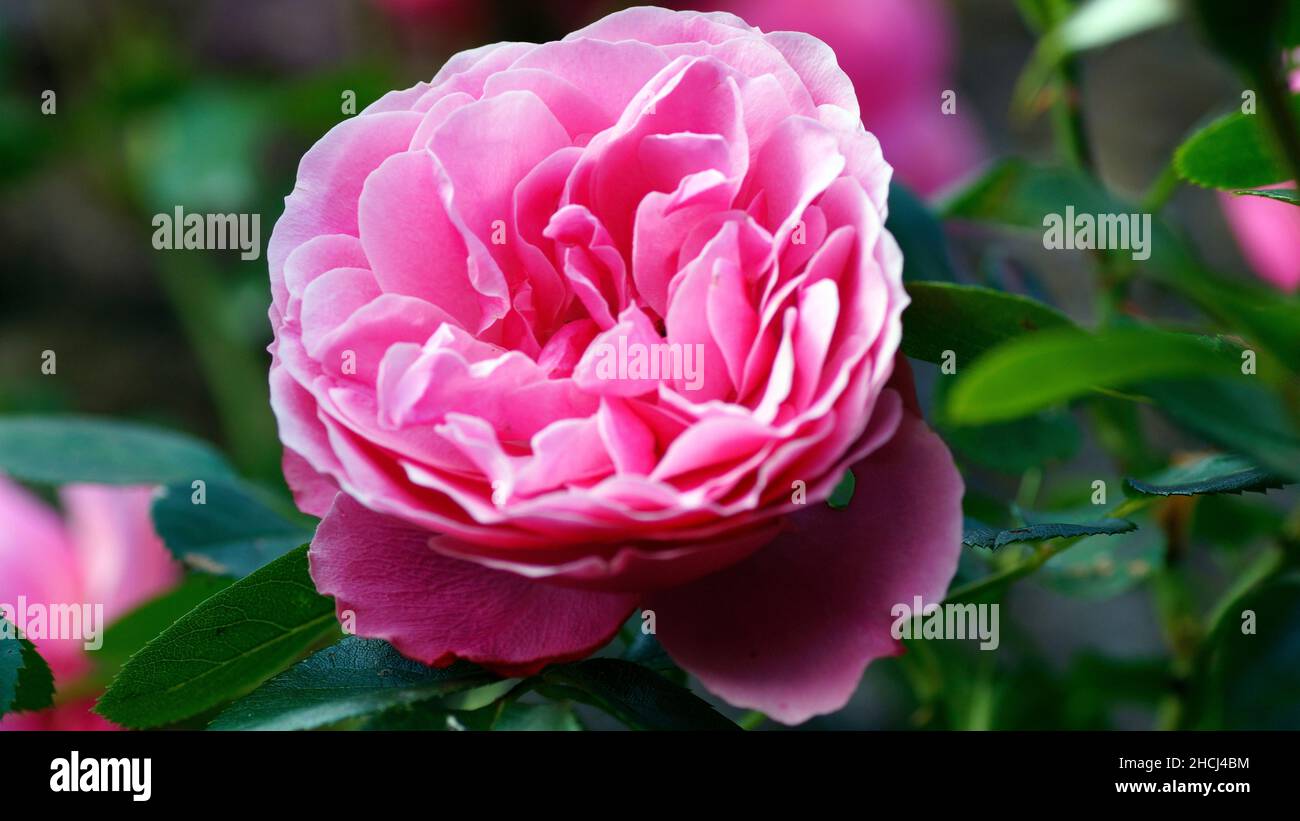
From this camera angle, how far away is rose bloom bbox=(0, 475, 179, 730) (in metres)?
0.46

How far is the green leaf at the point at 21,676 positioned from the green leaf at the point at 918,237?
0.81ft

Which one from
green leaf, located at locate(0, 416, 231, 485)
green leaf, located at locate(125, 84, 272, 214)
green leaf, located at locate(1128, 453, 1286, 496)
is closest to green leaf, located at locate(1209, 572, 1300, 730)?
green leaf, located at locate(1128, 453, 1286, 496)

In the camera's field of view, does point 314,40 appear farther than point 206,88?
Yes

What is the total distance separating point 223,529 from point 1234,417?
305mm

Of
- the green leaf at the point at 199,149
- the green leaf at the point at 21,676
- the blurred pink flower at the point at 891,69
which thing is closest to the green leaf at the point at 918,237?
the green leaf at the point at 21,676

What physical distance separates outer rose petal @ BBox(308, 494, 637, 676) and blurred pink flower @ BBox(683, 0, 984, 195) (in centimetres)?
52

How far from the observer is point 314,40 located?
1.32 metres

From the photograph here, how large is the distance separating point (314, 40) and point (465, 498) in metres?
1.20

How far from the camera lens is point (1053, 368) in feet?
0.64

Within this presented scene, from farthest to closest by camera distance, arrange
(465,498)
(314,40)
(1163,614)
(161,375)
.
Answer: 1. (314,40)
2. (161,375)
3. (1163,614)
4. (465,498)

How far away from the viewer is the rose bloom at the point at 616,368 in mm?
235

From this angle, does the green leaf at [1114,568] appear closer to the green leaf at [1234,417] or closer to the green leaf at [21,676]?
the green leaf at [1234,417]
